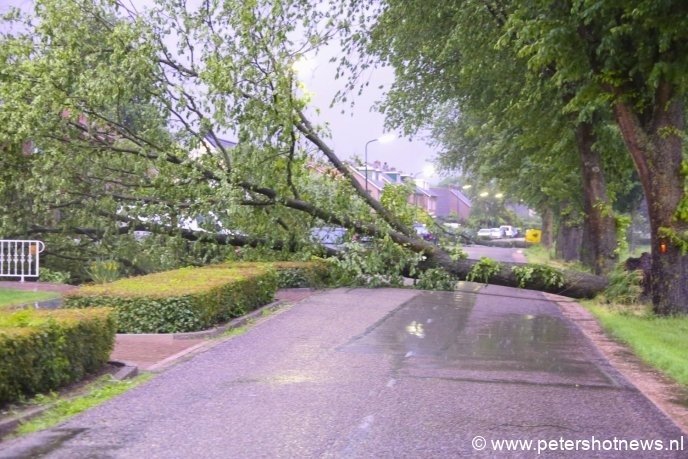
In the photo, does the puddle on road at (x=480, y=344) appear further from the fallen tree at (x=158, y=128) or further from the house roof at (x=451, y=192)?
the house roof at (x=451, y=192)

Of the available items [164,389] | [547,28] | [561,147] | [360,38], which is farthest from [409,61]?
[164,389]

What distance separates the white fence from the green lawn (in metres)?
2.46

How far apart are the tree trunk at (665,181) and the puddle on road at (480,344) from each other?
83.7 inches

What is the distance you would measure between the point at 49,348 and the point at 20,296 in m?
8.02

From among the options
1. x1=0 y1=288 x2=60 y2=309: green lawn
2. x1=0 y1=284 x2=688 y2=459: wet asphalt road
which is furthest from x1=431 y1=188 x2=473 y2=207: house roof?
x1=0 y1=284 x2=688 y2=459: wet asphalt road

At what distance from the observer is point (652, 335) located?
12.2 metres

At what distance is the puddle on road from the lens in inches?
359

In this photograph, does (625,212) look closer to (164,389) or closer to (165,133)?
(165,133)

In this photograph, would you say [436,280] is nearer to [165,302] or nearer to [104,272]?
[104,272]

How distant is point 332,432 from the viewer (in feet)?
20.8

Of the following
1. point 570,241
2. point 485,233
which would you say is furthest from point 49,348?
point 485,233

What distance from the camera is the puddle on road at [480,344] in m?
9.12

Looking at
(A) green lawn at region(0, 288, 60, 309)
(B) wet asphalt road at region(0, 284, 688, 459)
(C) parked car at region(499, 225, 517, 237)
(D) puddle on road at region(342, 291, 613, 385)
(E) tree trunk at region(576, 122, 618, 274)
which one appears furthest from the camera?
(C) parked car at region(499, 225, 517, 237)

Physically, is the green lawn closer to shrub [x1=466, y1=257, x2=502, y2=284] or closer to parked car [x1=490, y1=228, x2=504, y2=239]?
shrub [x1=466, y1=257, x2=502, y2=284]
